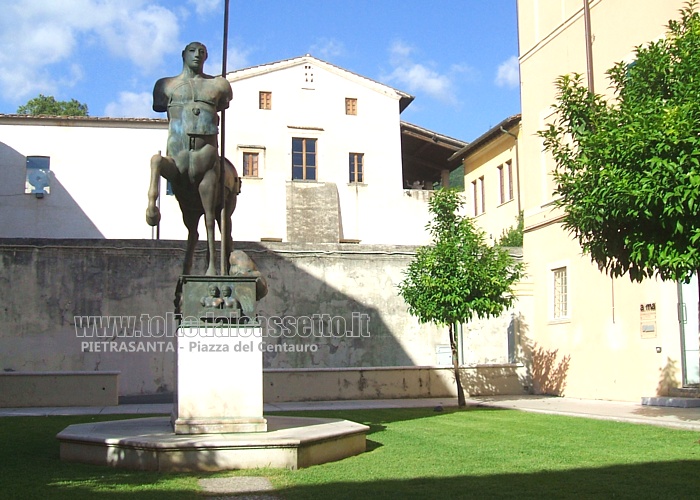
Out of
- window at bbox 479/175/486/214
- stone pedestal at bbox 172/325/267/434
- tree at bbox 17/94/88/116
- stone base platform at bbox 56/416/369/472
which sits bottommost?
stone base platform at bbox 56/416/369/472

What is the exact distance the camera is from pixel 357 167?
127ft

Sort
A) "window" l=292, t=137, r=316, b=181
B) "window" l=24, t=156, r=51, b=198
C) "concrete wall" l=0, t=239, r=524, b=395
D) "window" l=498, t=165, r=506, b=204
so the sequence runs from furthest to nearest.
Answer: "window" l=292, t=137, r=316, b=181 < "window" l=24, t=156, r=51, b=198 < "window" l=498, t=165, r=506, b=204 < "concrete wall" l=0, t=239, r=524, b=395

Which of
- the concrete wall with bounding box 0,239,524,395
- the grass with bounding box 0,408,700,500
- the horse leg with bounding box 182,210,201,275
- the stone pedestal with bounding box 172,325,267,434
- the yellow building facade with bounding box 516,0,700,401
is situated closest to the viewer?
the grass with bounding box 0,408,700,500

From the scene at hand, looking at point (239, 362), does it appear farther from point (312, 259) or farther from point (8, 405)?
point (312, 259)

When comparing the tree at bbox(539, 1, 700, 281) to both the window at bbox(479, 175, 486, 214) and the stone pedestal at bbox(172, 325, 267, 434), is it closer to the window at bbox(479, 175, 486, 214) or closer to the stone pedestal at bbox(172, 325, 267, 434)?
the stone pedestal at bbox(172, 325, 267, 434)

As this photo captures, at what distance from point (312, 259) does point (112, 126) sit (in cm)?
1654

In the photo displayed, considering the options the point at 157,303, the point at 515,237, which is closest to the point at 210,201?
the point at 157,303

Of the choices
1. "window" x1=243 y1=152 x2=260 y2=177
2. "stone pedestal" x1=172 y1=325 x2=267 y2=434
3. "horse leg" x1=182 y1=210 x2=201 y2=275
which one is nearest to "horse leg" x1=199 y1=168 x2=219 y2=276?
"horse leg" x1=182 y1=210 x2=201 y2=275

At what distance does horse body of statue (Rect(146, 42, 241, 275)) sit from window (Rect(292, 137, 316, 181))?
28.0 meters

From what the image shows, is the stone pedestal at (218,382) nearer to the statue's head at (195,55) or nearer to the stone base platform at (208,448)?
the stone base platform at (208,448)

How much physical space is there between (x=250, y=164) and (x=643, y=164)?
28.6 meters

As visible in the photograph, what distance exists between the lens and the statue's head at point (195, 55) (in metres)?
9.81

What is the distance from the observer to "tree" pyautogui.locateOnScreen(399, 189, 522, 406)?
16656 millimetres

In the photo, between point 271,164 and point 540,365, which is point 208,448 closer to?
→ point 540,365
